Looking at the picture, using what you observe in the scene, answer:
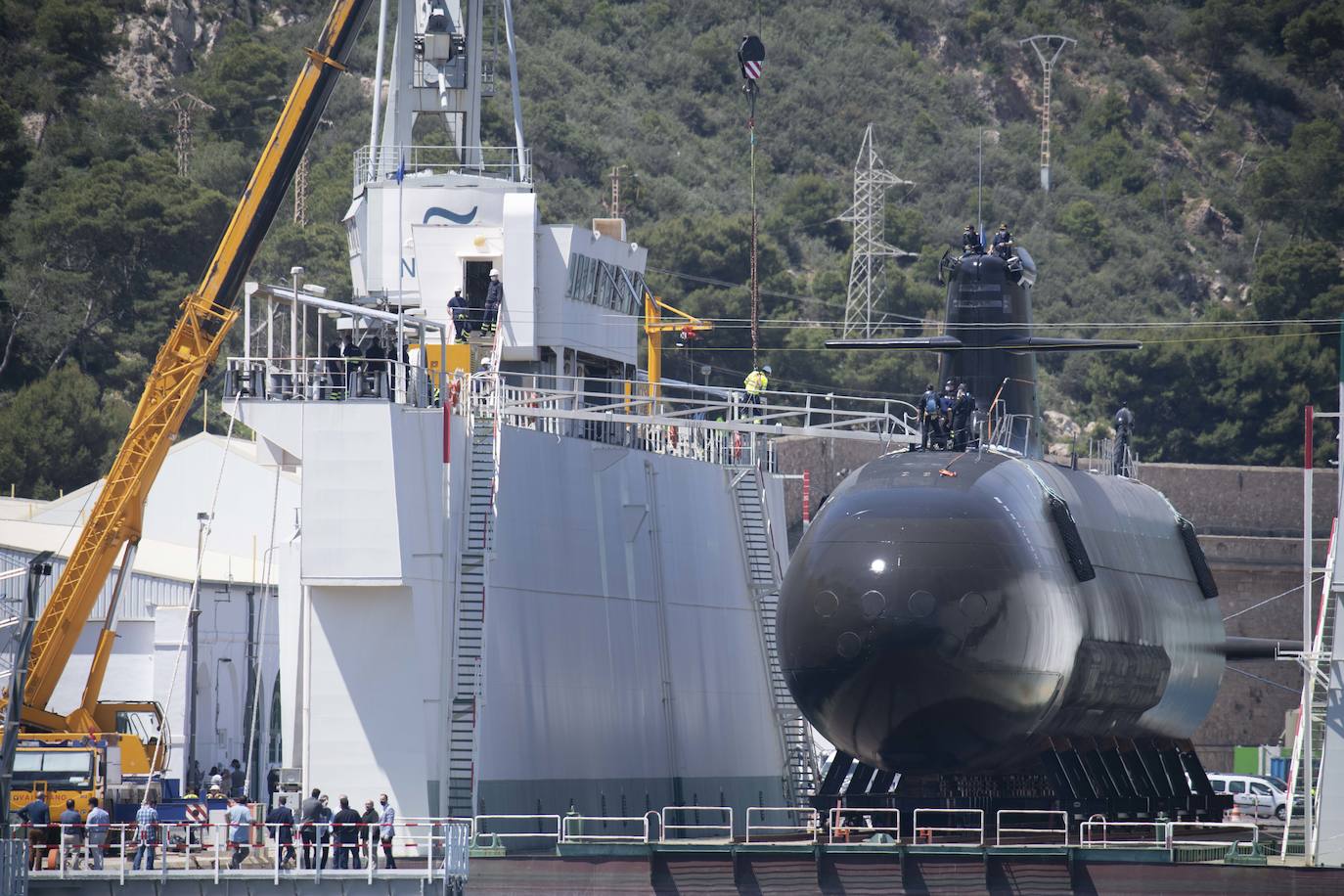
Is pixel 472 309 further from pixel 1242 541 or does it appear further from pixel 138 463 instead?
pixel 1242 541

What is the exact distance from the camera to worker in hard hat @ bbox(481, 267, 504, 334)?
40.9m

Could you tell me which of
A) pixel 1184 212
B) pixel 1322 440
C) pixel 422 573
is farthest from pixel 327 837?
pixel 1184 212

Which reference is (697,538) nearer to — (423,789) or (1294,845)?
(423,789)

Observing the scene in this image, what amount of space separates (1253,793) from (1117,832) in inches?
693

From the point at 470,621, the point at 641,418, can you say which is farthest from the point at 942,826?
the point at 641,418

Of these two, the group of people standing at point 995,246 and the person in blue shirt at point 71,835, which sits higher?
the group of people standing at point 995,246

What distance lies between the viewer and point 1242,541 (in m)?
73.2

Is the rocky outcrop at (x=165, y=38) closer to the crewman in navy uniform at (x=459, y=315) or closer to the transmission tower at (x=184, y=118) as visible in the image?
the transmission tower at (x=184, y=118)

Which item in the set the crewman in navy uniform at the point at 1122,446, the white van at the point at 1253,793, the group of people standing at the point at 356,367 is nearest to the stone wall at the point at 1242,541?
the white van at the point at 1253,793

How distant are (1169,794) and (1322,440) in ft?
214

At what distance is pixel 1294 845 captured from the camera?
105 feet

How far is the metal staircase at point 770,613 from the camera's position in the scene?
45.4 meters

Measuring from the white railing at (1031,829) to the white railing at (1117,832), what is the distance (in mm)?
330

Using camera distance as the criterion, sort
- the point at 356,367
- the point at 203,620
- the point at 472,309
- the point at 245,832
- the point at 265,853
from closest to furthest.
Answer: the point at 265,853 < the point at 245,832 < the point at 356,367 < the point at 472,309 < the point at 203,620
